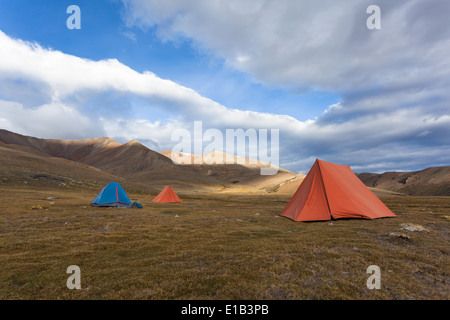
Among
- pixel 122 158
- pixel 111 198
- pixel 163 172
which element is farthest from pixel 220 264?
pixel 122 158

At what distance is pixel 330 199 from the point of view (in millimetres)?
12180

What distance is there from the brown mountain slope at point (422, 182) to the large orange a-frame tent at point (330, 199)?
89.8 m

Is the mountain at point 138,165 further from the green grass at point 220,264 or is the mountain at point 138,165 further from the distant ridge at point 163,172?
the green grass at point 220,264

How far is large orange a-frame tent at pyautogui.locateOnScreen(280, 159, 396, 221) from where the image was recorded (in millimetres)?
11930

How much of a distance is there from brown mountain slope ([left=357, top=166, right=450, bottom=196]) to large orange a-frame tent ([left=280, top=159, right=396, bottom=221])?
3537 inches

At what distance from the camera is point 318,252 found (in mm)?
5875

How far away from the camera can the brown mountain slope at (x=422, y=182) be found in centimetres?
8021

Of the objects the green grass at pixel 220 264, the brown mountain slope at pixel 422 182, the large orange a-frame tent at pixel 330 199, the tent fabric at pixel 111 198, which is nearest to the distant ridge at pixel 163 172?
the brown mountain slope at pixel 422 182

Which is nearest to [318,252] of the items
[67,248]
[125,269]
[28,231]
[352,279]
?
[352,279]

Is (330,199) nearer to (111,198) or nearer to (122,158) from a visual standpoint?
(111,198)

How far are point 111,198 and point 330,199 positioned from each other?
16.4 m

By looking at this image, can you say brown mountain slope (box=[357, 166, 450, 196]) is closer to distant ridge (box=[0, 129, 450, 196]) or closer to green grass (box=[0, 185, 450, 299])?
distant ridge (box=[0, 129, 450, 196])

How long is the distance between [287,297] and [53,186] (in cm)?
3899

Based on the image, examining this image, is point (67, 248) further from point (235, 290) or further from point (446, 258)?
point (446, 258)
